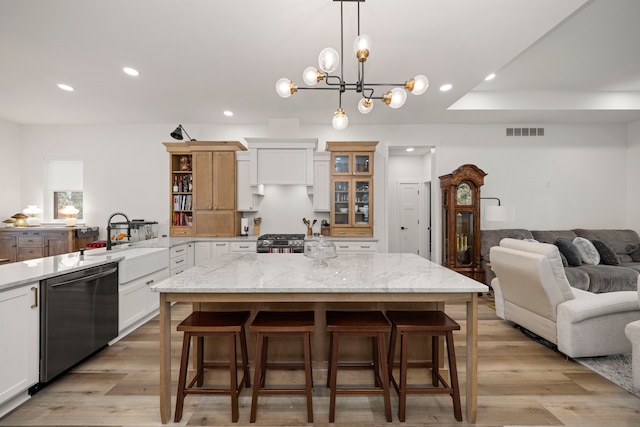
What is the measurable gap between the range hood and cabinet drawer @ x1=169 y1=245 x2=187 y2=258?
141 cm

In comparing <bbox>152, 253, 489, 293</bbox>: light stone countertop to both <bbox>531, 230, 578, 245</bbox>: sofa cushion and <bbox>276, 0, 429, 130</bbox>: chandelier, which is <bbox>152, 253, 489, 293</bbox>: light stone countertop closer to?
<bbox>276, 0, 429, 130</bbox>: chandelier

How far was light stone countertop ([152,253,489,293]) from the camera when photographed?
164 cm

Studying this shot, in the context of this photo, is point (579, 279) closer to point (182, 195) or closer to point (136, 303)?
point (136, 303)

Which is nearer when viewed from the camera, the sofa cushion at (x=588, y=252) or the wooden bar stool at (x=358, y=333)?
the wooden bar stool at (x=358, y=333)

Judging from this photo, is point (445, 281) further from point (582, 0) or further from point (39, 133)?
point (39, 133)

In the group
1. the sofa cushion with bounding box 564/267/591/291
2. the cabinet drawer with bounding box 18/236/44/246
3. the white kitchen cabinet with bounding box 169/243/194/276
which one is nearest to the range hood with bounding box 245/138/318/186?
the white kitchen cabinet with bounding box 169/243/194/276

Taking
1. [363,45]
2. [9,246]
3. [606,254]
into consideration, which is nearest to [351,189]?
[363,45]

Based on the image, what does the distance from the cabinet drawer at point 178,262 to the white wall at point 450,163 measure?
4.31 feet

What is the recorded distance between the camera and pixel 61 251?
4574 millimetres

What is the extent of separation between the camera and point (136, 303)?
10.2 ft

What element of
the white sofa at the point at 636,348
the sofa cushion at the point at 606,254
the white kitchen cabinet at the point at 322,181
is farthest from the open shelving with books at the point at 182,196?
the sofa cushion at the point at 606,254

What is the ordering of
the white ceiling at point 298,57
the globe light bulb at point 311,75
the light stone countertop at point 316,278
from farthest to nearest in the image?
the white ceiling at point 298,57 < the globe light bulb at point 311,75 < the light stone countertop at point 316,278

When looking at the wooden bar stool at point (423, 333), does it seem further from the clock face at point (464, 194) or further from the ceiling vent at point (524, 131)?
the ceiling vent at point (524, 131)

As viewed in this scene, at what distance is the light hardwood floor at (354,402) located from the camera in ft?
5.89
